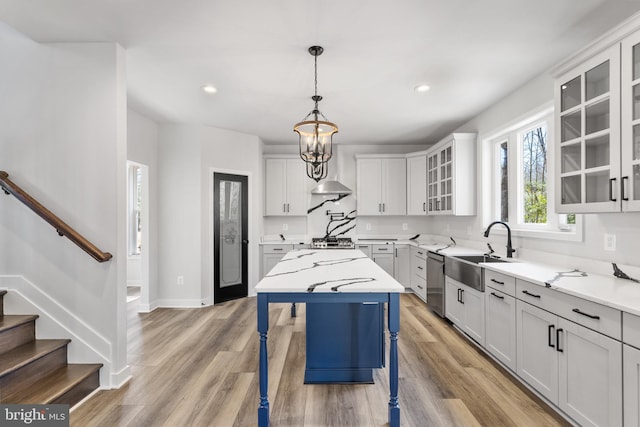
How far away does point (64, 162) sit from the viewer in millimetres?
2475

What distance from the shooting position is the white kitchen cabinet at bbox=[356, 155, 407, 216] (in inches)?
224

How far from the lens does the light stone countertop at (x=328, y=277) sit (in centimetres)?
188

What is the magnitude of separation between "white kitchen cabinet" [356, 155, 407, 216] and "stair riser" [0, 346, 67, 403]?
14.9 feet

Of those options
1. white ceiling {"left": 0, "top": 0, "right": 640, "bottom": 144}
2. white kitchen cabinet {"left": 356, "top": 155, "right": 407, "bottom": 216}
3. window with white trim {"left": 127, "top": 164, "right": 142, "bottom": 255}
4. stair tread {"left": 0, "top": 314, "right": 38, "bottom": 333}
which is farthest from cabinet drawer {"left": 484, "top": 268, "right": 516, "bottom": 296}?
window with white trim {"left": 127, "top": 164, "right": 142, "bottom": 255}

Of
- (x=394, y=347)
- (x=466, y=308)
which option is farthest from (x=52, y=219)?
(x=466, y=308)

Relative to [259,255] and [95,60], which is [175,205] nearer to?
[259,255]

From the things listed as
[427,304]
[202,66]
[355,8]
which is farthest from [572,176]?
[202,66]

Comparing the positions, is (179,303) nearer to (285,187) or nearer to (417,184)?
(285,187)

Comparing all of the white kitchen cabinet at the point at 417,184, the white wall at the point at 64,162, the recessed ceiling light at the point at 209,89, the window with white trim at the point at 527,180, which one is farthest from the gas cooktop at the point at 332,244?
the white wall at the point at 64,162

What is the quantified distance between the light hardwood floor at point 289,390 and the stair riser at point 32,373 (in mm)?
377

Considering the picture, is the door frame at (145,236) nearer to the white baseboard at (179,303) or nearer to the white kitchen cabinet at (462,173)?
the white baseboard at (179,303)

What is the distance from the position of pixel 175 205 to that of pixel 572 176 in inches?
180

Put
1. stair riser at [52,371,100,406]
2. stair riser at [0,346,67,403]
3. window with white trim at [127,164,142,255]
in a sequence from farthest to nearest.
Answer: window with white trim at [127,164,142,255], stair riser at [52,371,100,406], stair riser at [0,346,67,403]

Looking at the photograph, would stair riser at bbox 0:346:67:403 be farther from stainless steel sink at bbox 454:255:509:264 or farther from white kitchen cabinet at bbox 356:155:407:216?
white kitchen cabinet at bbox 356:155:407:216
